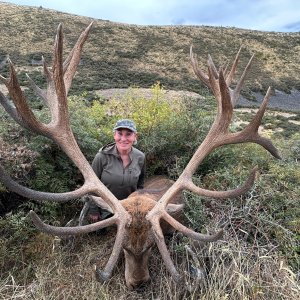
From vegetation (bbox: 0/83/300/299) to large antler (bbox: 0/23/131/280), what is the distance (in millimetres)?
594

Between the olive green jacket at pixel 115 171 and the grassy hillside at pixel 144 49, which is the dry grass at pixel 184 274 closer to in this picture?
the olive green jacket at pixel 115 171

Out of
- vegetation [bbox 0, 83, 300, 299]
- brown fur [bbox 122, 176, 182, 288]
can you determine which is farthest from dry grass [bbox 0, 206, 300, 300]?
brown fur [bbox 122, 176, 182, 288]

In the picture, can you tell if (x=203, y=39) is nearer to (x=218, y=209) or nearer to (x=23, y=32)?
(x=23, y=32)

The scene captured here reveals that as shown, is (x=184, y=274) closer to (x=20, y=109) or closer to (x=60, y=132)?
(x=60, y=132)

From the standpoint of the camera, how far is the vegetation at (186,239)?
3.63 metres

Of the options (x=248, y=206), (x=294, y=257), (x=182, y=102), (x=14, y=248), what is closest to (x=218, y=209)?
(x=248, y=206)

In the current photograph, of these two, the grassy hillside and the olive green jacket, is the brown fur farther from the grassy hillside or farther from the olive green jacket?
the grassy hillside

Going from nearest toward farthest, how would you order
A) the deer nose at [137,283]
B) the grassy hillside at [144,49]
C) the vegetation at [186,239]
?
the vegetation at [186,239] < the deer nose at [137,283] < the grassy hillside at [144,49]

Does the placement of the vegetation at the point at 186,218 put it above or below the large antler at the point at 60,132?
below

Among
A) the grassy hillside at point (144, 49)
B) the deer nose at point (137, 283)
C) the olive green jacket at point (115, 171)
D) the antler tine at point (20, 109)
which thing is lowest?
the grassy hillside at point (144, 49)

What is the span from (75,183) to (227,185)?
181cm

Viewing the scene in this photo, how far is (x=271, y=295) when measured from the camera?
3.50m

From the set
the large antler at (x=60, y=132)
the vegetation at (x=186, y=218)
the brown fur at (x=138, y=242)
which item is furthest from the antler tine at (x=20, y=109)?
the brown fur at (x=138, y=242)

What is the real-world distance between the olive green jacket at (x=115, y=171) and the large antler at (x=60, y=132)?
2.03 feet
